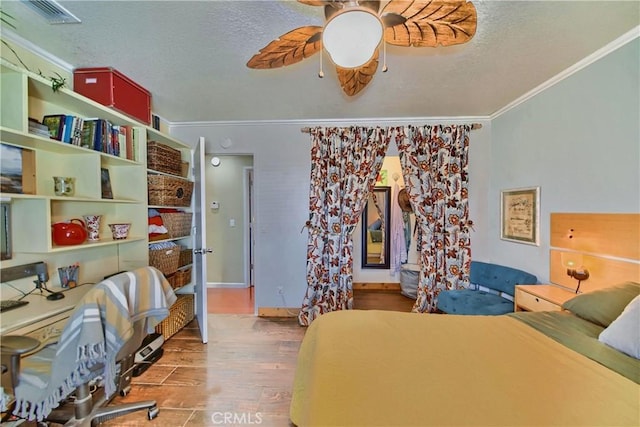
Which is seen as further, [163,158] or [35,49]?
[163,158]

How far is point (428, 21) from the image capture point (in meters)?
1.21

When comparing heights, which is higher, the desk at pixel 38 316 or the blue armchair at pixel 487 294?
the desk at pixel 38 316

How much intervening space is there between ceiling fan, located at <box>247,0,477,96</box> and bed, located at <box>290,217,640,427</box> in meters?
1.37

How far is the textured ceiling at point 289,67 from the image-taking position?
148 centimetres

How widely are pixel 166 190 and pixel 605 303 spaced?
3398 millimetres

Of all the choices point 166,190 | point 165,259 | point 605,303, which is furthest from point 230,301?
point 605,303

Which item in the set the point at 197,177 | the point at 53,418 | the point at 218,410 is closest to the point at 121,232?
the point at 197,177

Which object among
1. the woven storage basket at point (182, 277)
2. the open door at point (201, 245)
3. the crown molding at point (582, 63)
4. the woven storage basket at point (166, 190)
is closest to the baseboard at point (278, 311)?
the open door at point (201, 245)

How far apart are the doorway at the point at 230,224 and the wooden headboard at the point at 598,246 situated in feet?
12.4

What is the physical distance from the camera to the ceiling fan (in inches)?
44.0

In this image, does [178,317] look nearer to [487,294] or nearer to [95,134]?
[95,134]

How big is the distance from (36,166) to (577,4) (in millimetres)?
3317

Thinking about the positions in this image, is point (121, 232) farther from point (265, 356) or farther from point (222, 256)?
point (222, 256)

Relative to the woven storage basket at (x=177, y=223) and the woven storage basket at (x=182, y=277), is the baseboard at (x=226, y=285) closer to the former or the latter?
the woven storage basket at (x=182, y=277)
